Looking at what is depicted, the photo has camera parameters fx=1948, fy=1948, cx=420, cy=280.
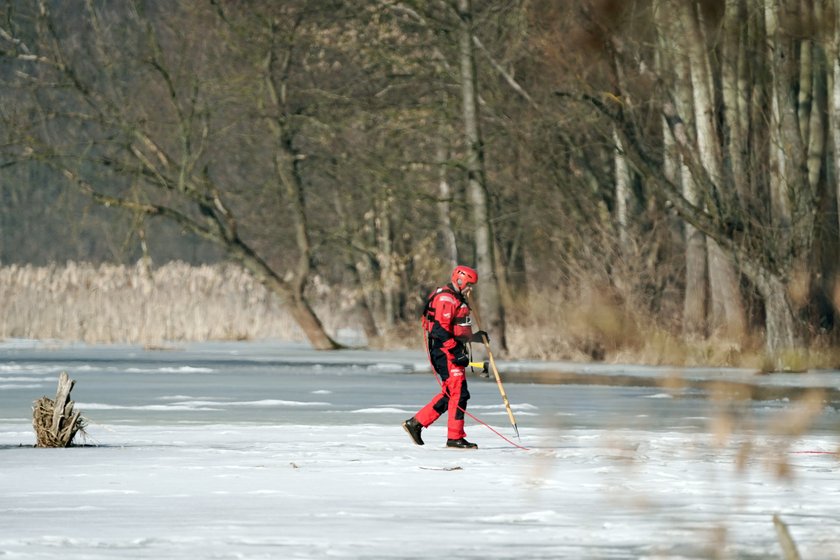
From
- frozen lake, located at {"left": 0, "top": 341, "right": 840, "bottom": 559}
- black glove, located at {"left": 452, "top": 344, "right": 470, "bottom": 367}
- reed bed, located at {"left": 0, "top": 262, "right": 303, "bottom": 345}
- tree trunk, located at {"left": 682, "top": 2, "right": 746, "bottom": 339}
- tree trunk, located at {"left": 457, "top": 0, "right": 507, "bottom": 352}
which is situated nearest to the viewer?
frozen lake, located at {"left": 0, "top": 341, "right": 840, "bottom": 559}

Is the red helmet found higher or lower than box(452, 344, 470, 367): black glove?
higher

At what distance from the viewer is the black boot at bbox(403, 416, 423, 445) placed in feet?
49.3

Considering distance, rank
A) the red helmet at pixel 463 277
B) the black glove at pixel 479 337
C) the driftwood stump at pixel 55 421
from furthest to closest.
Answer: the black glove at pixel 479 337 < the red helmet at pixel 463 277 < the driftwood stump at pixel 55 421

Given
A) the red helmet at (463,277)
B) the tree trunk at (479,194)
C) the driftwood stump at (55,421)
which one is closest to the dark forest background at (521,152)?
the tree trunk at (479,194)

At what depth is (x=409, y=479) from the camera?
12461 millimetres

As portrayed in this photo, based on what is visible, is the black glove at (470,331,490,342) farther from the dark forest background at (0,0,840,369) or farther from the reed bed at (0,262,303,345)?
the reed bed at (0,262,303,345)

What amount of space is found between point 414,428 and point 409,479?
8.52 ft

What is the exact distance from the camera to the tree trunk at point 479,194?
104 ft

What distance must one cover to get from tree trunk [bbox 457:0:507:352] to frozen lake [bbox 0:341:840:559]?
949 cm

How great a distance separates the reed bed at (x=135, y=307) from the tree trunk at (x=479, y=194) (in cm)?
690

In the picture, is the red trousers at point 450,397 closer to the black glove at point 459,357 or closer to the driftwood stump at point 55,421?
the black glove at point 459,357

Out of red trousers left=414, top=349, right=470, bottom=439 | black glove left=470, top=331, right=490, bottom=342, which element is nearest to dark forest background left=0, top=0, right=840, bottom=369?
black glove left=470, top=331, right=490, bottom=342

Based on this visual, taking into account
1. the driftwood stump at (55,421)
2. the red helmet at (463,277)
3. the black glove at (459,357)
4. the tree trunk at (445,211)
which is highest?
the tree trunk at (445,211)

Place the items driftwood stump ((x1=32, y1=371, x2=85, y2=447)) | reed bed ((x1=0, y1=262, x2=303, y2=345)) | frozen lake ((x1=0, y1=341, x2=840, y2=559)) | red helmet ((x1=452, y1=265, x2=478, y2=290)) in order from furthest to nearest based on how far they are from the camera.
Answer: reed bed ((x1=0, y1=262, x2=303, y2=345))
red helmet ((x1=452, y1=265, x2=478, y2=290))
driftwood stump ((x1=32, y1=371, x2=85, y2=447))
frozen lake ((x1=0, y1=341, x2=840, y2=559))
